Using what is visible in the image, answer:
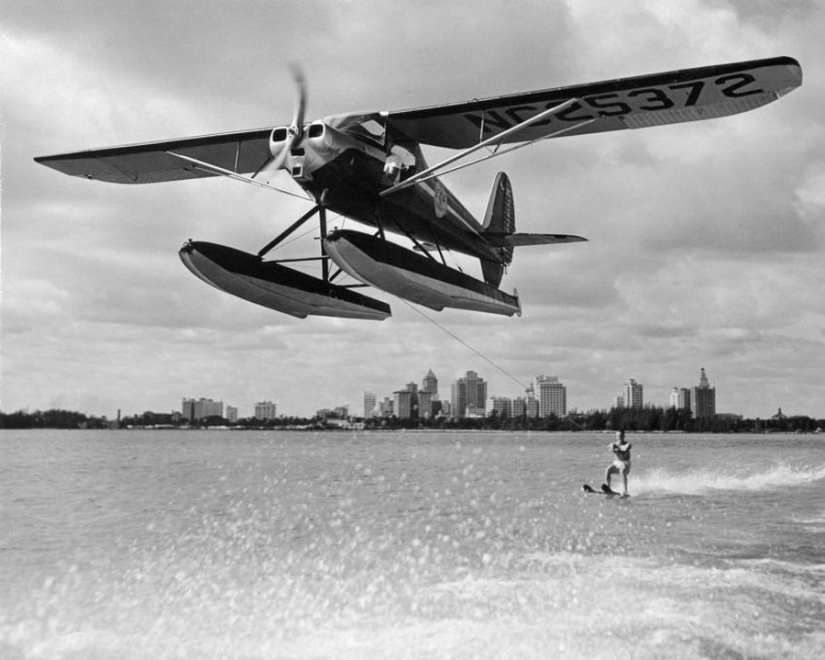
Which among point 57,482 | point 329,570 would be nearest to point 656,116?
point 329,570

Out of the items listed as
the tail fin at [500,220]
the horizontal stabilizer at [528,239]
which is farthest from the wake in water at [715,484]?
the horizontal stabilizer at [528,239]

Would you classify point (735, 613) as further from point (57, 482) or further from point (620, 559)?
point (57, 482)

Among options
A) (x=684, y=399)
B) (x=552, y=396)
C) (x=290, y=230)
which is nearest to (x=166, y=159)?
(x=290, y=230)

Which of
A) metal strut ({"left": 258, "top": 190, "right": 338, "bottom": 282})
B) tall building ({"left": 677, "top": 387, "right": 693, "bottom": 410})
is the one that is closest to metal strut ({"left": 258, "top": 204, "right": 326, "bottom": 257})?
metal strut ({"left": 258, "top": 190, "right": 338, "bottom": 282})

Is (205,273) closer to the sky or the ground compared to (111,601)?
closer to the sky

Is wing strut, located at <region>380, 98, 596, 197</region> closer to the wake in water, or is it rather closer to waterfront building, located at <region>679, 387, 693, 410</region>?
the wake in water
